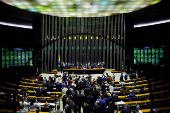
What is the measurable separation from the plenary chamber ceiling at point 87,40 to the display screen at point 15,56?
4.20 m

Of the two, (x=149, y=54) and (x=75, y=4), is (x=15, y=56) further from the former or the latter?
(x=149, y=54)

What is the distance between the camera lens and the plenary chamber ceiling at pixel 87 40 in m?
23.2

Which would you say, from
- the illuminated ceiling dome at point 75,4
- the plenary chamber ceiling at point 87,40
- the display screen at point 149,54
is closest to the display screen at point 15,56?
the plenary chamber ceiling at point 87,40

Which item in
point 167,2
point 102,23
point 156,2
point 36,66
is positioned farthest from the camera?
point 102,23

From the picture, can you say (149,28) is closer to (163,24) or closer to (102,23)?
(163,24)

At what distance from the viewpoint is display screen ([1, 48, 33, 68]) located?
52.4ft

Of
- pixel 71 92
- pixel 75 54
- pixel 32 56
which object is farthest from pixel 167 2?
pixel 32 56

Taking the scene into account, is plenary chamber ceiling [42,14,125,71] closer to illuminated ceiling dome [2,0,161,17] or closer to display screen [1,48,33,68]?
illuminated ceiling dome [2,0,161,17]

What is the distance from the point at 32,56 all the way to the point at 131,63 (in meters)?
13.5

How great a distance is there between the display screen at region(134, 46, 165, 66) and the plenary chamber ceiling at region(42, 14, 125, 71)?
3416mm

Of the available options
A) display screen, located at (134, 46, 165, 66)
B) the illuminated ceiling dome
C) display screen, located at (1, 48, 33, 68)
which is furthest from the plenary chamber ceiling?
display screen, located at (1, 48, 33, 68)

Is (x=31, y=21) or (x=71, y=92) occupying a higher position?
(x=31, y=21)

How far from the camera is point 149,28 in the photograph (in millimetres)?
18219

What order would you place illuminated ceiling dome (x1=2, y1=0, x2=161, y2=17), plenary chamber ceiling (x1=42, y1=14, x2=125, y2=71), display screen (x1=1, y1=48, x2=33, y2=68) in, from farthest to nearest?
1. plenary chamber ceiling (x1=42, y1=14, x2=125, y2=71)
2. illuminated ceiling dome (x1=2, y1=0, x2=161, y2=17)
3. display screen (x1=1, y1=48, x2=33, y2=68)
